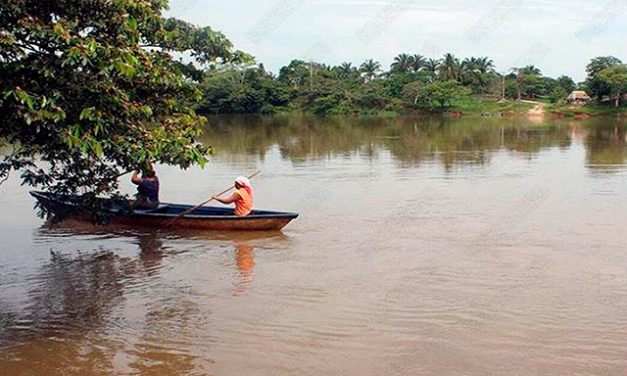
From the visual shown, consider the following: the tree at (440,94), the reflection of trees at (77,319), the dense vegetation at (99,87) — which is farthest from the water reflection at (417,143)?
the tree at (440,94)

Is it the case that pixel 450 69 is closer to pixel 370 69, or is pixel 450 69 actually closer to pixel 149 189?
pixel 370 69

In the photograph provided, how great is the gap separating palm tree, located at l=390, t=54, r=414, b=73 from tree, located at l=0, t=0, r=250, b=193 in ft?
235

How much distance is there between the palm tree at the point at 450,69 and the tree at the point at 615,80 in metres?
15.6

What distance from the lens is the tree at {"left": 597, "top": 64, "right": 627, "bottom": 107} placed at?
182 ft

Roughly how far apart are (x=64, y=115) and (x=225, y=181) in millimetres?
13868

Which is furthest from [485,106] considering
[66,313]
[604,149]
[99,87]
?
[99,87]

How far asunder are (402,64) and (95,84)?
73.6m

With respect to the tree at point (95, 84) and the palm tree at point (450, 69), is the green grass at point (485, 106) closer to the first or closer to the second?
the palm tree at point (450, 69)

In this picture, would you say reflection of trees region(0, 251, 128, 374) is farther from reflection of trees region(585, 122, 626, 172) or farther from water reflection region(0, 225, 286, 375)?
reflection of trees region(585, 122, 626, 172)

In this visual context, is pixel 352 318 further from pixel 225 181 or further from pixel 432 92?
pixel 432 92

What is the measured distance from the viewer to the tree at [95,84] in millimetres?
5812

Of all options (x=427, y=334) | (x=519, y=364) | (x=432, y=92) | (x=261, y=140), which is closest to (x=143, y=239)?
(x=427, y=334)

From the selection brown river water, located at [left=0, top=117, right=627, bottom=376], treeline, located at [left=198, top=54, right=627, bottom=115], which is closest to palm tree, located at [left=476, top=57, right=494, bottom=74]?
treeline, located at [left=198, top=54, right=627, bottom=115]

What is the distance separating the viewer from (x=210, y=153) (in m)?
7.28
